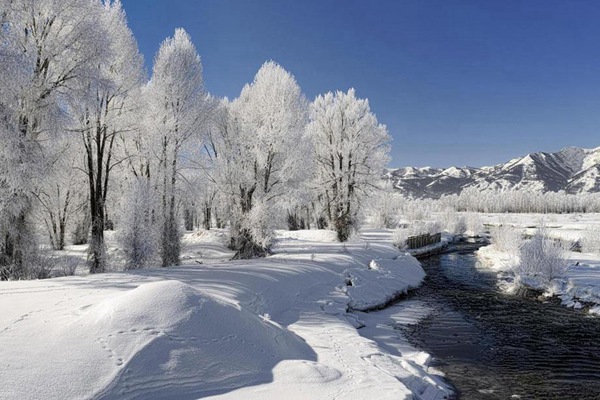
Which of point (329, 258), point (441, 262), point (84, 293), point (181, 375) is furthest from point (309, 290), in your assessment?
point (441, 262)

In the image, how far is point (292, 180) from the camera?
23.2 m

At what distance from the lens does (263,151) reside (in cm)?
2200

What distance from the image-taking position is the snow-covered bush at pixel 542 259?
19.8 metres

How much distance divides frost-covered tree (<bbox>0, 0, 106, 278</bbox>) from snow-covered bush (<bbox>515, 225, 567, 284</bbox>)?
23752 mm

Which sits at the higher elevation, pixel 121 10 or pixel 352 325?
pixel 121 10

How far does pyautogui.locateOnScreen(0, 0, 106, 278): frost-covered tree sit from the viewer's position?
40.8ft

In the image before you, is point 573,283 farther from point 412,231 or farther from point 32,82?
point 32,82

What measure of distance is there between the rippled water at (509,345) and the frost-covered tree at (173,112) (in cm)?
1284

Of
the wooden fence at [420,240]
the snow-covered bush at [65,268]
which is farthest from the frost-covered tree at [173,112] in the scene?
the wooden fence at [420,240]

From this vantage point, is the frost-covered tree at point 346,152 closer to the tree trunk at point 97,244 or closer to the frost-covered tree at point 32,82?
the tree trunk at point 97,244

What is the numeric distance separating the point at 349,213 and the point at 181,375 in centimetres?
2554

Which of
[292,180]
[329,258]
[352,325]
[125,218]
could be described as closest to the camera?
[352,325]

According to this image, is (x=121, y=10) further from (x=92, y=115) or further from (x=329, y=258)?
(x=329, y=258)

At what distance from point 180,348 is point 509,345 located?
1070cm
